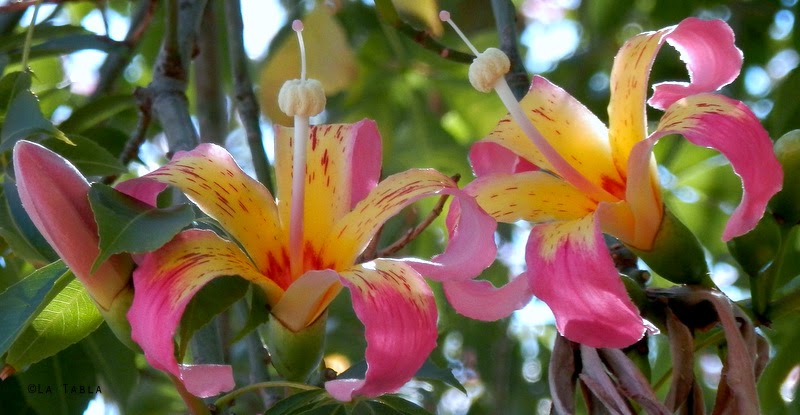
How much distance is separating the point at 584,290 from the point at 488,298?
134 mm

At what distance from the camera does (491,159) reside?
1.23 m

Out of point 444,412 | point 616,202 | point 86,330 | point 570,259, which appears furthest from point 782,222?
point 444,412

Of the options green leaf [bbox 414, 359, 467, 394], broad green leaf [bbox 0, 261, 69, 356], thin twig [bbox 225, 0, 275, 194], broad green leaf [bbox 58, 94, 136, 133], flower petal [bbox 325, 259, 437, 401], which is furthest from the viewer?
broad green leaf [bbox 58, 94, 136, 133]

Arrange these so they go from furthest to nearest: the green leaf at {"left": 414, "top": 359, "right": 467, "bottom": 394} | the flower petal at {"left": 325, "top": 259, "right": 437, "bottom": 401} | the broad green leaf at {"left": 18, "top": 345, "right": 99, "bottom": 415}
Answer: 1. the broad green leaf at {"left": 18, "top": 345, "right": 99, "bottom": 415}
2. the green leaf at {"left": 414, "top": 359, "right": 467, "bottom": 394}
3. the flower petal at {"left": 325, "top": 259, "right": 437, "bottom": 401}

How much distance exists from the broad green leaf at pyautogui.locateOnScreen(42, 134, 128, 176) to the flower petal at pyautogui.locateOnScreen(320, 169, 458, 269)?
11.9 inches

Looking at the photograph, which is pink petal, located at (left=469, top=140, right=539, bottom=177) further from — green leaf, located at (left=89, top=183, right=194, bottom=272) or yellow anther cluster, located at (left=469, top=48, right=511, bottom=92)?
green leaf, located at (left=89, top=183, right=194, bottom=272)

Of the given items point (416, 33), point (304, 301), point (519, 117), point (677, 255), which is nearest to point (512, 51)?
point (416, 33)

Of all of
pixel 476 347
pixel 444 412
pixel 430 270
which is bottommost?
pixel 444 412

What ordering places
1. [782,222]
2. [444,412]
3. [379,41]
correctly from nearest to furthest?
[782,222], [379,41], [444,412]

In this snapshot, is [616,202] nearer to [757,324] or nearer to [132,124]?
[757,324]

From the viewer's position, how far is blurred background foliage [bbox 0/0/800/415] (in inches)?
61.6

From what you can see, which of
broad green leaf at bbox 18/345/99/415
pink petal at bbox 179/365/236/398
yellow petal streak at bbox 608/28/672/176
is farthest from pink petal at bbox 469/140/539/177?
broad green leaf at bbox 18/345/99/415

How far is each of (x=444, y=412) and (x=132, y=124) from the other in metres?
1.23

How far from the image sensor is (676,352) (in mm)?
Result: 1025
